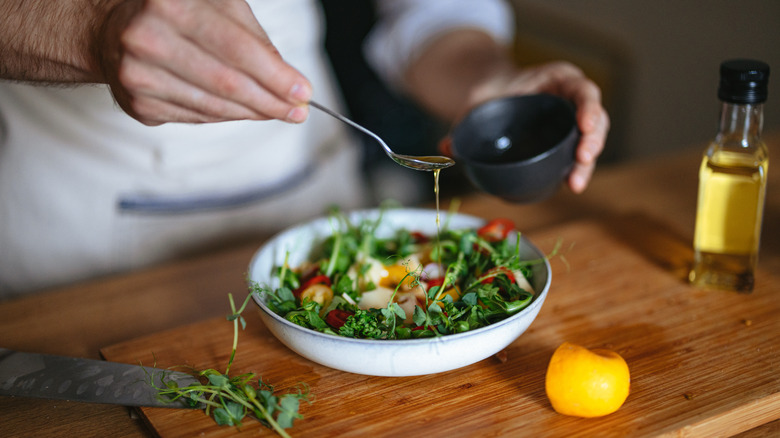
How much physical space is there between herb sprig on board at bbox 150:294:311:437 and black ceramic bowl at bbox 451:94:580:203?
1.47 ft

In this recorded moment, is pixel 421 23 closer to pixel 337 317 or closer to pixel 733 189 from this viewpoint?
pixel 733 189

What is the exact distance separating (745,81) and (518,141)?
38 centimetres

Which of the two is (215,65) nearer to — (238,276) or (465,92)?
(238,276)

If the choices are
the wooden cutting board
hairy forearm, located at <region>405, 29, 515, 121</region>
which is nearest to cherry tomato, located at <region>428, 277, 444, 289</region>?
the wooden cutting board

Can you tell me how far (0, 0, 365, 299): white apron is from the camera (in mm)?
1378

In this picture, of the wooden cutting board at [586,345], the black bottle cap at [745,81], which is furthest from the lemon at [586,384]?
the black bottle cap at [745,81]

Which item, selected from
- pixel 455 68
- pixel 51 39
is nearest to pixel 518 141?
pixel 455 68

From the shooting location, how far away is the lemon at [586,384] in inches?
30.0

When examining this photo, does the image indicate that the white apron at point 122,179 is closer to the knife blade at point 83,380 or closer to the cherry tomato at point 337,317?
the knife blade at point 83,380

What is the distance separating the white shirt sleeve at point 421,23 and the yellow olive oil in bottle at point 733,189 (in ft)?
2.66

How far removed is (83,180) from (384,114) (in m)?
1.61

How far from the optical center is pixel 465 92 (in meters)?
1.54

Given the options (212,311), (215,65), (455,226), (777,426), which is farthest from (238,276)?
(777,426)

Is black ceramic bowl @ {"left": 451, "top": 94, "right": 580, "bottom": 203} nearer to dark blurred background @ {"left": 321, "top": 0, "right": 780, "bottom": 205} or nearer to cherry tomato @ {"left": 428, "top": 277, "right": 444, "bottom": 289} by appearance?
cherry tomato @ {"left": 428, "top": 277, "right": 444, "bottom": 289}
